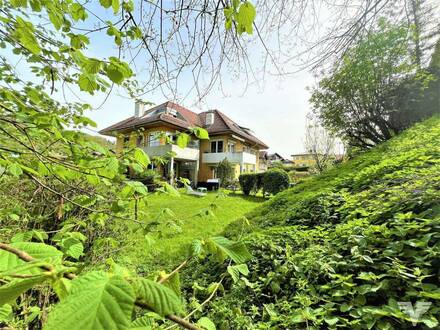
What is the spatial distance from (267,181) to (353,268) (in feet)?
45.7

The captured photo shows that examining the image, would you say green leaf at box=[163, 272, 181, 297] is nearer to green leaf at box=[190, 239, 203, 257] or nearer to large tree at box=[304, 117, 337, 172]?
green leaf at box=[190, 239, 203, 257]

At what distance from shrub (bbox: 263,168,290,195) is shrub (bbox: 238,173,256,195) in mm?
1265

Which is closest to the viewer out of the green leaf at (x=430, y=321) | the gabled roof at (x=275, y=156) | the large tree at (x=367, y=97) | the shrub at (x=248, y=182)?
the green leaf at (x=430, y=321)

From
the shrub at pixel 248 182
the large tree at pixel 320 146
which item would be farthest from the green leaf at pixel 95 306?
the large tree at pixel 320 146

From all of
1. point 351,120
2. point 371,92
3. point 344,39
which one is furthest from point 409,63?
point 344,39

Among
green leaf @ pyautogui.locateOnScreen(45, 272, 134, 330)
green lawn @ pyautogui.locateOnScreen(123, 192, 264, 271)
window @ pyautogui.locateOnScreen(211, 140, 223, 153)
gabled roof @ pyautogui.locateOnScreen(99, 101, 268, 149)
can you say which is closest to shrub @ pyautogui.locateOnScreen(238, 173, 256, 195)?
gabled roof @ pyautogui.locateOnScreen(99, 101, 268, 149)

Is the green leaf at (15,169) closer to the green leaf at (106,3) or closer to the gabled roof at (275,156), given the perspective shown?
the green leaf at (106,3)

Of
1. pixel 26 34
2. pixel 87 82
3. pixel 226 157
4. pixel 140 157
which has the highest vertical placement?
pixel 226 157

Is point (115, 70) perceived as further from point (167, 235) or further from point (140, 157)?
point (167, 235)

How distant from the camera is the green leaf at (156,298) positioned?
18.5 inches

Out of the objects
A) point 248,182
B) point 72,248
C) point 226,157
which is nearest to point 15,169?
point 72,248

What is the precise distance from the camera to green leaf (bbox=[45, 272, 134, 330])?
345mm

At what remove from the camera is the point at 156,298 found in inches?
18.9

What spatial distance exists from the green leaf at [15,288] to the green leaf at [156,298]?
0.57 feet
